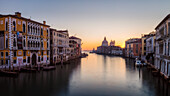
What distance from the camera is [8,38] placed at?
98.9 feet

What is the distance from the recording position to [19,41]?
105 feet

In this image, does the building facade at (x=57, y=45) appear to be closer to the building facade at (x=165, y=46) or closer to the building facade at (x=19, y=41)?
the building facade at (x=19, y=41)

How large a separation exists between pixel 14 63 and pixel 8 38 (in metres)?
6.38

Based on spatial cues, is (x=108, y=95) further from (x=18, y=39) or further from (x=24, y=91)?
(x=18, y=39)

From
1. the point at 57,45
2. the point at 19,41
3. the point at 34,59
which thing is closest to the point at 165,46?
the point at 19,41

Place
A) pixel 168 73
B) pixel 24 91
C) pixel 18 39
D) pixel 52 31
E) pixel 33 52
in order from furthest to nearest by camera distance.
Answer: pixel 52 31, pixel 33 52, pixel 18 39, pixel 168 73, pixel 24 91

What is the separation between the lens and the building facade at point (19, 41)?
30172 millimetres

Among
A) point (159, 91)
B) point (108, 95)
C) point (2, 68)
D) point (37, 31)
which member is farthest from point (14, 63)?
point (159, 91)

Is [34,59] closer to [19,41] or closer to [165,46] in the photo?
[19,41]

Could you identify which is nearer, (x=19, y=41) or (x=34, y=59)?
(x=19, y=41)

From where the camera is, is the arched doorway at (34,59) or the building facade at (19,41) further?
the arched doorway at (34,59)

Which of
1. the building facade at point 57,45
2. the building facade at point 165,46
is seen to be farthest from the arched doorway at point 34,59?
the building facade at point 165,46

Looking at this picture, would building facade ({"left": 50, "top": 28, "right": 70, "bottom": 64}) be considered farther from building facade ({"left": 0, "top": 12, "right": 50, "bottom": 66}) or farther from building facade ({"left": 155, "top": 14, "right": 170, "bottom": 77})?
building facade ({"left": 155, "top": 14, "right": 170, "bottom": 77})

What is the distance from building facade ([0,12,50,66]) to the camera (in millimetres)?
30172
